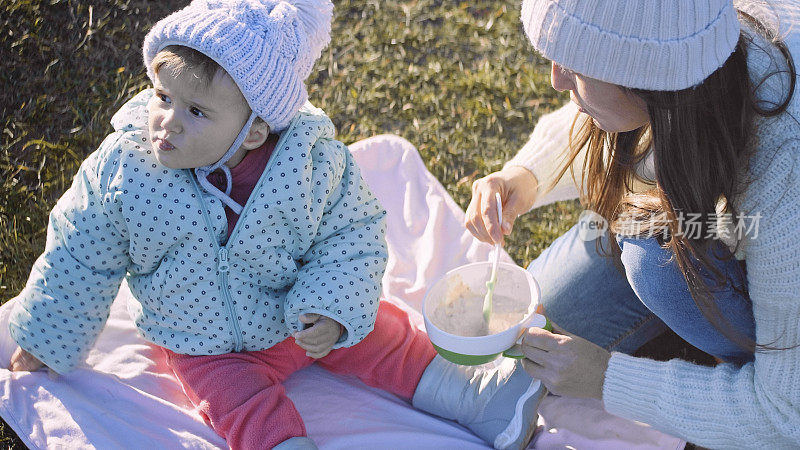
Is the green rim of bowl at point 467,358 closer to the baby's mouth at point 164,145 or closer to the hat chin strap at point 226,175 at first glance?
the hat chin strap at point 226,175

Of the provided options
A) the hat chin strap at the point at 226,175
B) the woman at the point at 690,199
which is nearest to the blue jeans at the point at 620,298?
the woman at the point at 690,199

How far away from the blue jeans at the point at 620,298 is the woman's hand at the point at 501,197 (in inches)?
8.7

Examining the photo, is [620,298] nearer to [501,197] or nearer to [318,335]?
[501,197]

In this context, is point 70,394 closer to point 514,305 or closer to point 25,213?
point 25,213

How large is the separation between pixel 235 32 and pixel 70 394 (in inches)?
37.7

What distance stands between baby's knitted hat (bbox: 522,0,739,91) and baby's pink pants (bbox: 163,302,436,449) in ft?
2.97

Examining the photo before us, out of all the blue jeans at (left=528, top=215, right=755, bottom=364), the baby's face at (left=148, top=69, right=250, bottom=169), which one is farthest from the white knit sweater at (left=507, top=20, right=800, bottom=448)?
the baby's face at (left=148, top=69, right=250, bottom=169)

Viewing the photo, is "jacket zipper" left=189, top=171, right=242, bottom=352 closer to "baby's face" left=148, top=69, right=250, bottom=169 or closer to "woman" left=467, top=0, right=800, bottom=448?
"baby's face" left=148, top=69, right=250, bottom=169

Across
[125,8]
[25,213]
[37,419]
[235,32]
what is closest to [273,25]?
[235,32]

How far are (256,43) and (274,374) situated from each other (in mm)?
794

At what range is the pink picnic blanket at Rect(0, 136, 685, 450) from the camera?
1792mm

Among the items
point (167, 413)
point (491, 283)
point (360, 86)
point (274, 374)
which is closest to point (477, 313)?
point (491, 283)

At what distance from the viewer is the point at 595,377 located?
5.32 feet

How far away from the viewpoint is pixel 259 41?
1.49 metres
